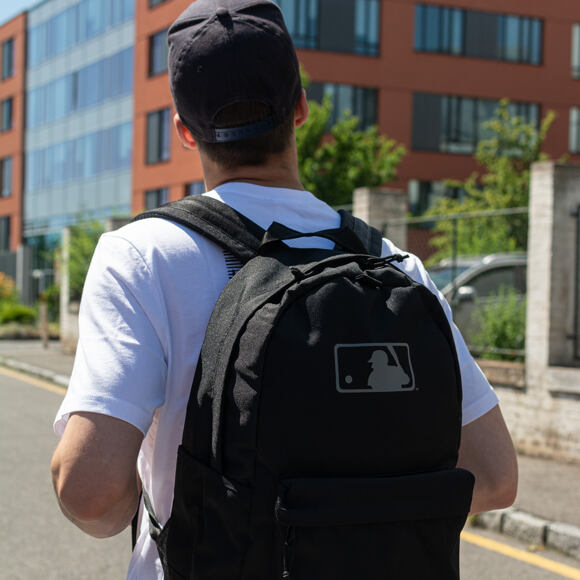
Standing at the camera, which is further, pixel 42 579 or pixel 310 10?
pixel 310 10

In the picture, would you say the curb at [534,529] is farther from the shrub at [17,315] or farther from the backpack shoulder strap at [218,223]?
the shrub at [17,315]

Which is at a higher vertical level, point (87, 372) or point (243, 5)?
point (243, 5)

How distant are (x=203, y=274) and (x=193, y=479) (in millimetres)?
333

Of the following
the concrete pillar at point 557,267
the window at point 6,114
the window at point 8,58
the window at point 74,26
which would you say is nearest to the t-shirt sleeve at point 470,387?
the concrete pillar at point 557,267

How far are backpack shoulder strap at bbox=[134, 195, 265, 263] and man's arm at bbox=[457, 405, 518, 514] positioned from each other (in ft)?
1.81

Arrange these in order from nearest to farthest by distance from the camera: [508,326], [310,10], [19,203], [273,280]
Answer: [273,280] < [508,326] < [310,10] < [19,203]

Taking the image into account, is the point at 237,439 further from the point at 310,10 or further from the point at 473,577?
the point at 310,10

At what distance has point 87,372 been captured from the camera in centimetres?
143

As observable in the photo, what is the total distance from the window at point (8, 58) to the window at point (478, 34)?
989 inches

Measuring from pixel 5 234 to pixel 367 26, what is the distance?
82.0 feet

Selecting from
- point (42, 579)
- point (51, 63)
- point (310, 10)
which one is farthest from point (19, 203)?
point (42, 579)

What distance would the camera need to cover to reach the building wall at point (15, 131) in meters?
47.3

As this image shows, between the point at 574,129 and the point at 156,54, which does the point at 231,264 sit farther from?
the point at 574,129

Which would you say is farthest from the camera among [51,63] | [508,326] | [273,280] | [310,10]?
[51,63]
